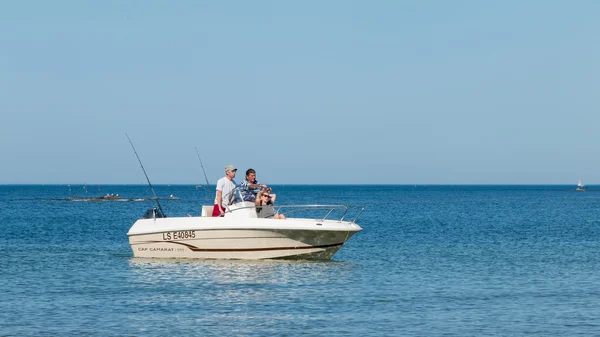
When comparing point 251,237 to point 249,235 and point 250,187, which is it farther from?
point 250,187

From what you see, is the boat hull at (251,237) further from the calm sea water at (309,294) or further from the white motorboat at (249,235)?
the calm sea water at (309,294)

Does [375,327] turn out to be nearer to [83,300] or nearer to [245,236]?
[83,300]

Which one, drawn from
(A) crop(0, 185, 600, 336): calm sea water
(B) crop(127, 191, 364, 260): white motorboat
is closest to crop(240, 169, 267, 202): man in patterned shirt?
(B) crop(127, 191, 364, 260): white motorboat

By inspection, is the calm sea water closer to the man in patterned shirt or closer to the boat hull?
the boat hull

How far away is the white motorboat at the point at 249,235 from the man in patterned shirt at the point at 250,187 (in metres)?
0.30

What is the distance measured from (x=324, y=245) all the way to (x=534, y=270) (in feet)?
18.9

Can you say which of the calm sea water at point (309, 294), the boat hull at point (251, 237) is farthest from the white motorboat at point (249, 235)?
the calm sea water at point (309, 294)

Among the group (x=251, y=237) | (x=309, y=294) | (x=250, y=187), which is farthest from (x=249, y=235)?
(x=309, y=294)

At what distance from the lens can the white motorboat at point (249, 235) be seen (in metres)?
22.0

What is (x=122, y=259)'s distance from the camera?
25688 millimetres

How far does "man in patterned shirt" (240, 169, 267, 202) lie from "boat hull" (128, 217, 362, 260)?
A: 2.62 feet

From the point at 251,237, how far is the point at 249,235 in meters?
0.08

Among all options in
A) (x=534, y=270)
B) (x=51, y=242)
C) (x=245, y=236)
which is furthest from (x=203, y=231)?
(x=51, y=242)

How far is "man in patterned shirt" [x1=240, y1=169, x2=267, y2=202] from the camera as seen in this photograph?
22.6 metres
